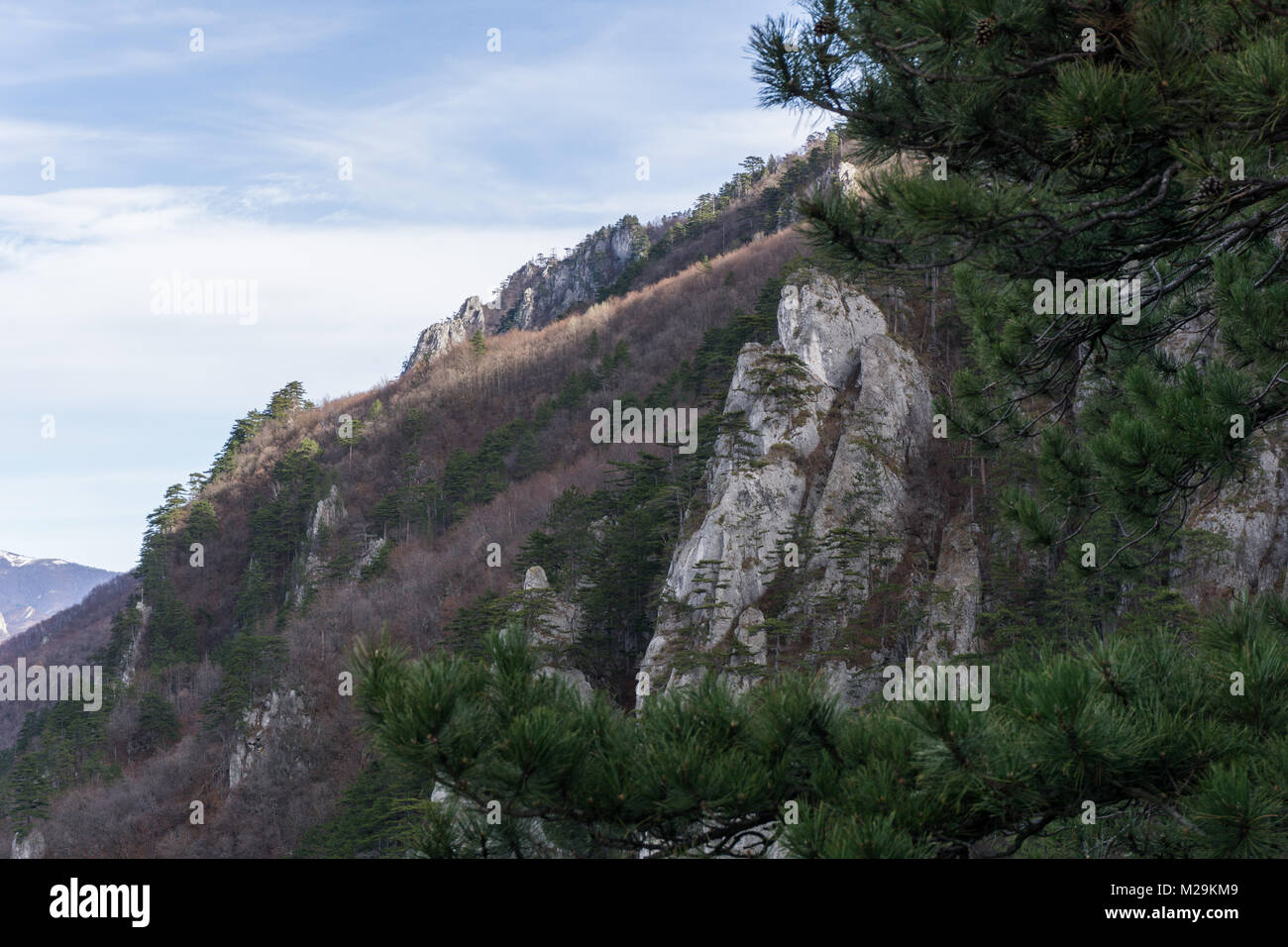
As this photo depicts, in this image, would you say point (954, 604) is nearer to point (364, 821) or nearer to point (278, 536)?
point (364, 821)

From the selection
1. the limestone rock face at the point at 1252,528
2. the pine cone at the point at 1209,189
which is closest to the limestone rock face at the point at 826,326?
the limestone rock face at the point at 1252,528

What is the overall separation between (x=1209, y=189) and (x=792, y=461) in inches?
1085

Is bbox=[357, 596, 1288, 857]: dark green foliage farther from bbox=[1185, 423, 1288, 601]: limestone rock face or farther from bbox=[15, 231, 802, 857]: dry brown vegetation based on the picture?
bbox=[1185, 423, 1288, 601]: limestone rock face

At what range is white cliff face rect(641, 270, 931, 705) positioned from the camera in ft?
92.0

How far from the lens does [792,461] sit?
31344 millimetres

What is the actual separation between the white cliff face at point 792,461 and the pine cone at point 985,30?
22.0m

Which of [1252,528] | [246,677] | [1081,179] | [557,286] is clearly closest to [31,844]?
[246,677]

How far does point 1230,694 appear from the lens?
3.45 meters

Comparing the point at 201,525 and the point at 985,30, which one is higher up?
the point at 985,30

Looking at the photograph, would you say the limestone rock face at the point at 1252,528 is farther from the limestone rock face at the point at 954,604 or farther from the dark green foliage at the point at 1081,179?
the dark green foliage at the point at 1081,179

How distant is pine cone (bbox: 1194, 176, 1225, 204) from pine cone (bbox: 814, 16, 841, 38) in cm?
192

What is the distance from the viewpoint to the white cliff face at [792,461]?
92.0ft

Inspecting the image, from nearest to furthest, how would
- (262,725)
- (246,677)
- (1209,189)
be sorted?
(1209,189)
(262,725)
(246,677)

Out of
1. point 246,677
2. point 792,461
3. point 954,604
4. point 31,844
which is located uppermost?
point 792,461
